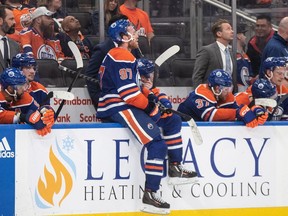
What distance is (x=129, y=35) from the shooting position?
6.57 meters

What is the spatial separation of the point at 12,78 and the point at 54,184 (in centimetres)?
76

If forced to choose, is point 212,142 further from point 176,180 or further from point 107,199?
point 107,199

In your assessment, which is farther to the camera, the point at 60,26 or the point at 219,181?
the point at 60,26

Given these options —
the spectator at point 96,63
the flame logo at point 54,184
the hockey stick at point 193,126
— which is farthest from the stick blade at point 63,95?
the spectator at point 96,63

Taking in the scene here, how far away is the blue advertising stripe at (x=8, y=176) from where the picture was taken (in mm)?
6305

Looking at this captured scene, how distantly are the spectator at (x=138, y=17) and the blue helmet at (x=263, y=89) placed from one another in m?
1.51

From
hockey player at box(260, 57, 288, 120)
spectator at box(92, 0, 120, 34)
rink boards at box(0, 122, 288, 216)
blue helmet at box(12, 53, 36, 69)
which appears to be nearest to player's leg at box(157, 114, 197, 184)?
rink boards at box(0, 122, 288, 216)

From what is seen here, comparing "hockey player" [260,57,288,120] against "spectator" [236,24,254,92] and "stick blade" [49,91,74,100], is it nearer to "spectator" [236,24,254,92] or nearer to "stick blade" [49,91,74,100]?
"spectator" [236,24,254,92]

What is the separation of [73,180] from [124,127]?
50 cm

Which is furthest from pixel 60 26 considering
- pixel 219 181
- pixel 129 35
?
pixel 219 181

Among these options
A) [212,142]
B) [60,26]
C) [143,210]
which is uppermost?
[60,26]

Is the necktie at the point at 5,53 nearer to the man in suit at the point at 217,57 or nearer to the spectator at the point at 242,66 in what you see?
the man in suit at the point at 217,57

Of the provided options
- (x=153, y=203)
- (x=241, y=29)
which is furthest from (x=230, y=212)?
(x=241, y=29)

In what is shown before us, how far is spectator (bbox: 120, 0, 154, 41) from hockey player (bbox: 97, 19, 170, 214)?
178 cm
